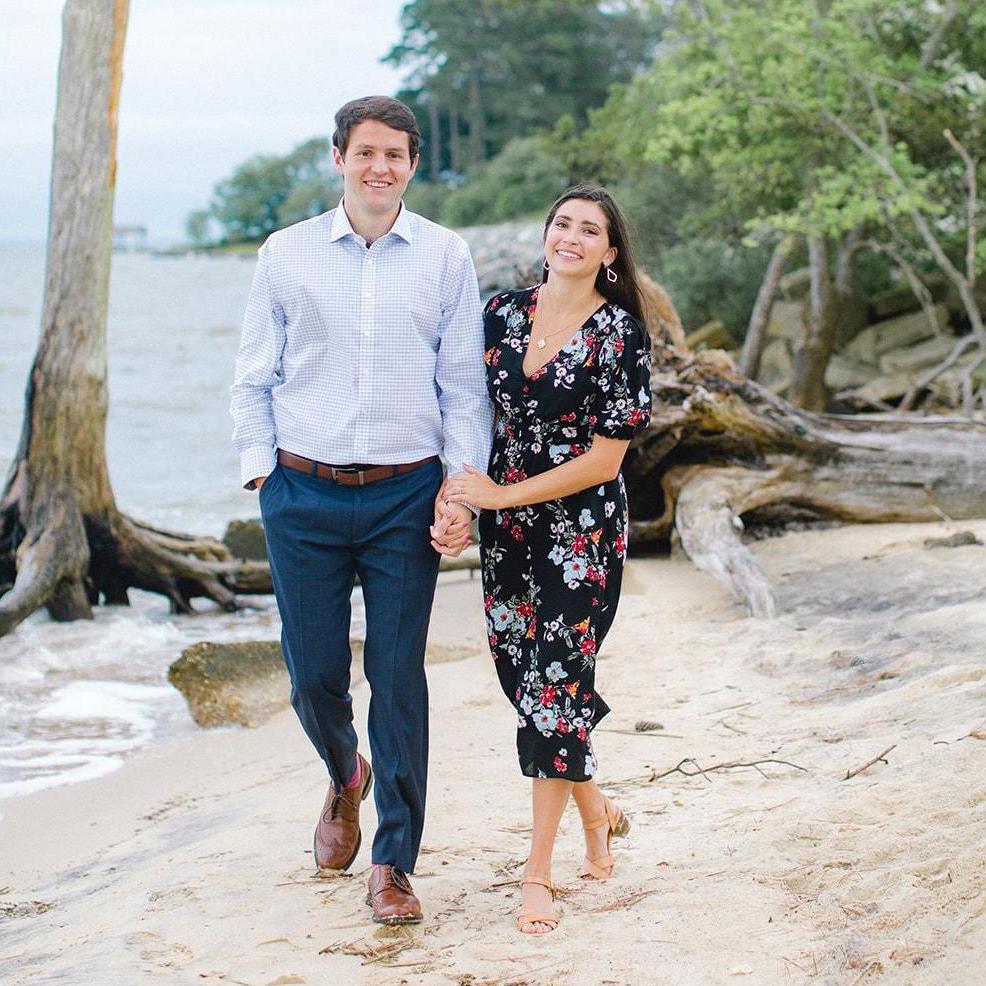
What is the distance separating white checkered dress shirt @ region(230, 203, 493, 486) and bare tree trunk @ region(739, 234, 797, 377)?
44.6 ft

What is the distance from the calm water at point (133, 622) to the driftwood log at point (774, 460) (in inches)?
107

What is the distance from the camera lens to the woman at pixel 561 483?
3.61m

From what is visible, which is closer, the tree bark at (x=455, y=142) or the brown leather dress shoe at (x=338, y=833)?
the brown leather dress shoe at (x=338, y=833)

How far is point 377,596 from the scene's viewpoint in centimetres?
367

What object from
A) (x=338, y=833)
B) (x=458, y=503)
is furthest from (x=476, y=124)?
(x=458, y=503)

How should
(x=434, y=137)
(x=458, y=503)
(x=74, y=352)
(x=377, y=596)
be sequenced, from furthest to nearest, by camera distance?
(x=434, y=137) < (x=74, y=352) < (x=377, y=596) < (x=458, y=503)

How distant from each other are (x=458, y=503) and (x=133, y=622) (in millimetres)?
5665

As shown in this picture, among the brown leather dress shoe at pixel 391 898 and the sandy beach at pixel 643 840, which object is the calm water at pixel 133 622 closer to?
the sandy beach at pixel 643 840

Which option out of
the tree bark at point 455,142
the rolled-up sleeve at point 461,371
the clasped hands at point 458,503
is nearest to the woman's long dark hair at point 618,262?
the rolled-up sleeve at point 461,371

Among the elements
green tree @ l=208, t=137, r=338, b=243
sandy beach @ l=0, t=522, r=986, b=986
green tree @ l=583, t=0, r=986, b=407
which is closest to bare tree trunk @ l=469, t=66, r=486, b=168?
green tree @ l=208, t=137, r=338, b=243

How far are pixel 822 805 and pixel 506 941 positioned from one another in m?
1.10

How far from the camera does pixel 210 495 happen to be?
15523mm

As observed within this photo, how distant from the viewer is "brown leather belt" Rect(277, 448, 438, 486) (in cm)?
359

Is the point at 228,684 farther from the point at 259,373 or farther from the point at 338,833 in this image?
the point at 259,373
